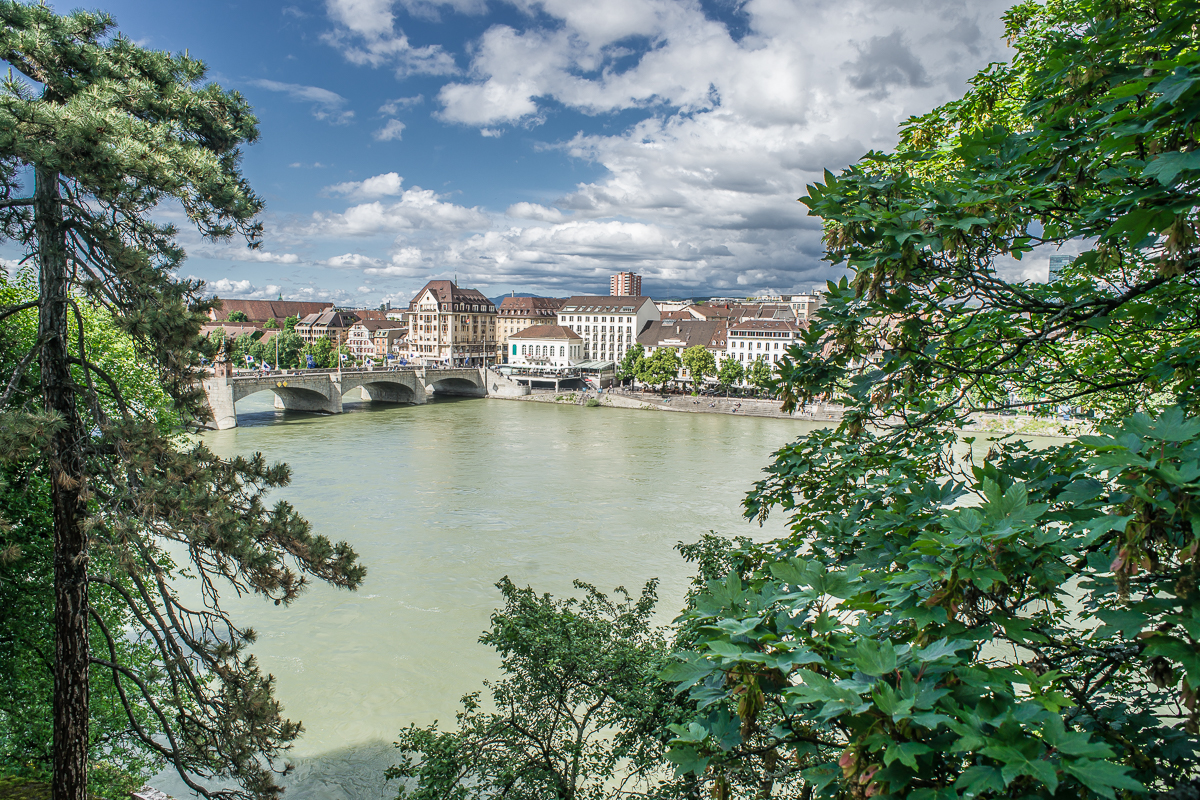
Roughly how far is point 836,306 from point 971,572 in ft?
5.00

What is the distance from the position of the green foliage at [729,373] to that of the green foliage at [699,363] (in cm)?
152

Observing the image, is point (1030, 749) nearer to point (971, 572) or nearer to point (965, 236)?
point (971, 572)

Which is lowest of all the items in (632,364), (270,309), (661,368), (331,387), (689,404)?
(689,404)

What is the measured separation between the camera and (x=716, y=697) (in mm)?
1701

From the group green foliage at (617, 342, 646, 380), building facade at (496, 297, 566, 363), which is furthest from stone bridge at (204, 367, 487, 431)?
building facade at (496, 297, 566, 363)

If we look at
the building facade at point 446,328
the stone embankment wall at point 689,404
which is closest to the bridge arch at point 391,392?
the stone embankment wall at point 689,404

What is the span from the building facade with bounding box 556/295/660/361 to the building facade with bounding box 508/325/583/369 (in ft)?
8.89

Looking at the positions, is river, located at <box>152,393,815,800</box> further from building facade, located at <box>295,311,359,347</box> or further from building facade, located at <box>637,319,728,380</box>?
building facade, located at <box>295,311,359,347</box>

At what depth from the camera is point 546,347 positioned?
7062 cm

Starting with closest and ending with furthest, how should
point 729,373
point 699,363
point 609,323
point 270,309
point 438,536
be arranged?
point 438,536
point 729,373
point 699,363
point 609,323
point 270,309

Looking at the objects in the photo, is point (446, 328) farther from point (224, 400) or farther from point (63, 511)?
point (63, 511)

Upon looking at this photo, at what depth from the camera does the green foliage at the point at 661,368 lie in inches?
2233

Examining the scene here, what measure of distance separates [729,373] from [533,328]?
2717 centimetres

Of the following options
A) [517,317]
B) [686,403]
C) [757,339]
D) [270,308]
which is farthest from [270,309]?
[686,403]
